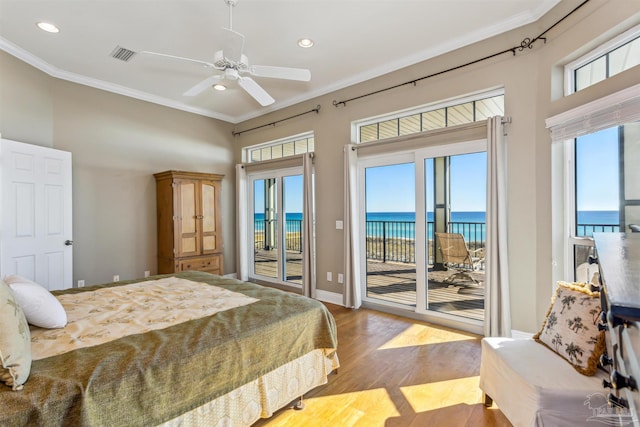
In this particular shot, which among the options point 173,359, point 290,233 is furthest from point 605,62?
point 290,233

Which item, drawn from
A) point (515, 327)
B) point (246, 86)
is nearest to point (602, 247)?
point (515, 327)

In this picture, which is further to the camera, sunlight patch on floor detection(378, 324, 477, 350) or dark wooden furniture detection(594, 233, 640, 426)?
sunlight patch on floor detection(378, 324, 477, 350)

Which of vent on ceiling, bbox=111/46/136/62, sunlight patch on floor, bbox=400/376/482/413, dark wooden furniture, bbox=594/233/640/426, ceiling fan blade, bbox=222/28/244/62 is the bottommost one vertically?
sunlight patch on floor, bbox=400/376/482/413

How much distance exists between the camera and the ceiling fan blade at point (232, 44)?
2.19m

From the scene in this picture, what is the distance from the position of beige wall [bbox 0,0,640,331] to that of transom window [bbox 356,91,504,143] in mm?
145

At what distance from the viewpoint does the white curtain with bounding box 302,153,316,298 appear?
4402mm

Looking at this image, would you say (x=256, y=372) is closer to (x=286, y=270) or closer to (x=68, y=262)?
(x=68, y=262)

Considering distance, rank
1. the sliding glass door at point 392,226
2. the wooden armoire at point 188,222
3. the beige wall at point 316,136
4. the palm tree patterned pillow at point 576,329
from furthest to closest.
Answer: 1. the wooden armoire at point 188,222
2. the sliding glass door at point 392,226
3. the beige wall at point 316,136
4. the palm tree patterned pillow at point 576,329

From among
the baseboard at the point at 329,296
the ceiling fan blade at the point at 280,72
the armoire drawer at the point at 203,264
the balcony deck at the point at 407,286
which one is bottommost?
the baseboard at the point at 329,296

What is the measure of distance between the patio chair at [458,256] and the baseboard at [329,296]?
140cm

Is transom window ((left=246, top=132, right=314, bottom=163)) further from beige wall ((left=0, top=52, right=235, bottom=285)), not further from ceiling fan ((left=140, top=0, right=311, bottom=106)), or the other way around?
ceiling fan ((left=140, top=0, right=311, bottom=106))

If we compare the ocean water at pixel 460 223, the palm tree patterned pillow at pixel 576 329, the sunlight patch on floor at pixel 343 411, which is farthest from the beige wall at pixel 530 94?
the sunlight patch on floor at pixel 343 411

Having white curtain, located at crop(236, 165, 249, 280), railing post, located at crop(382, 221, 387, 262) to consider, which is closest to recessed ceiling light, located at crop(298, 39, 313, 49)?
white curtain, located at crop(236, 165, 249, 280)

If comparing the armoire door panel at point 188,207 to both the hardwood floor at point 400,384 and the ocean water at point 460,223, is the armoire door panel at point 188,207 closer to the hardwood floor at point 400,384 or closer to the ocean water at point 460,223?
the ocean water at point 460,223
